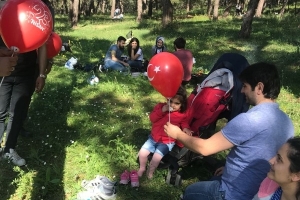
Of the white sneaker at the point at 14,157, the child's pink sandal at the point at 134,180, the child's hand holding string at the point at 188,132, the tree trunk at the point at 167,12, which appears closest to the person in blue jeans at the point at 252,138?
the child's hand holding string at the point at 188,132

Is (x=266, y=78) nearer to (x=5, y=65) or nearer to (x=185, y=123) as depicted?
(x=185, y=123)

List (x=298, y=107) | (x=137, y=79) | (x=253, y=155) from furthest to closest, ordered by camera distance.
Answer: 1. (x=137, y=79)
2. (x=298, y=107)
3. (x=253, y=155)

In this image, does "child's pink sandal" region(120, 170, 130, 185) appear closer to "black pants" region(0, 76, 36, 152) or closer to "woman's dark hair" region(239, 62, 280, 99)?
"black pants" region(0, 76, 36, 152)

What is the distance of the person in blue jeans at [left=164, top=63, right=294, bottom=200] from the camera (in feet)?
7.50

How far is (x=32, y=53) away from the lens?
11.9ft

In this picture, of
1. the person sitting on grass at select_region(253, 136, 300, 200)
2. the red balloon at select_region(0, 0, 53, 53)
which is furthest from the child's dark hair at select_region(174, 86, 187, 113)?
the person sitting on grass at select_region(253, 136, 300, 200)

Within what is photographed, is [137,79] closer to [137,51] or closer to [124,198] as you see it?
[137,51]

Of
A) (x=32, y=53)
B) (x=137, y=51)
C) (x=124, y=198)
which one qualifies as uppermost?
(x=32, y=53)

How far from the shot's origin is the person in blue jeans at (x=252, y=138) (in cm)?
229

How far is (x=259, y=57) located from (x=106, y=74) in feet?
16.2

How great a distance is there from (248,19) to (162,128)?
967 cm

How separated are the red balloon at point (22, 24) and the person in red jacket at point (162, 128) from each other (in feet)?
5.07

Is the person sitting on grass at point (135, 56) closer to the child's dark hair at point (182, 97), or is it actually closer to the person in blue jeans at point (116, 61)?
the person in blue jeans at point (116, 61)

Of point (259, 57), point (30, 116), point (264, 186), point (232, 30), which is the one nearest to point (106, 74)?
point (30, 116)
